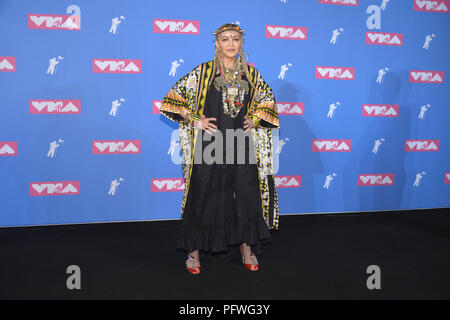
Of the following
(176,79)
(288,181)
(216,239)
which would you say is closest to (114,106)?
(176,79)

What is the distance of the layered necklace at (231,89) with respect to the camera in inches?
105

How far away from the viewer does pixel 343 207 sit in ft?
14.7

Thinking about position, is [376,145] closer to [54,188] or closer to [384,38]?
[384,38]

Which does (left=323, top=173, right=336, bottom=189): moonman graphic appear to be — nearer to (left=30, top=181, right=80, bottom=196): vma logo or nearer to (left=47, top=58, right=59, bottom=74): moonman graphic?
(left=30, top=181, right=80, bottom=196): vma logo

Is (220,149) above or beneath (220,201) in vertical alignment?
above

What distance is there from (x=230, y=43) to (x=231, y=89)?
326 millimetres

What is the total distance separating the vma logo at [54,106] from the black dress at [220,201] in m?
1.81

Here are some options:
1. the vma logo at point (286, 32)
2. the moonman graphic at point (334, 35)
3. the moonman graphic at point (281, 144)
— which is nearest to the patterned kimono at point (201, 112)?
the moonman graphic at point (281, 144)

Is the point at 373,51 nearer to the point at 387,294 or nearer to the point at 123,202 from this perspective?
the point at 387,294

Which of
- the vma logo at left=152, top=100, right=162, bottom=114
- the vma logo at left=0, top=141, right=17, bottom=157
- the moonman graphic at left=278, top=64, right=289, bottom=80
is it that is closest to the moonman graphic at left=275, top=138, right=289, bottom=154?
the moonman graphic at left=278, top=64, right=289, bottom=80

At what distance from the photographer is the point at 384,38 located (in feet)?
14.3

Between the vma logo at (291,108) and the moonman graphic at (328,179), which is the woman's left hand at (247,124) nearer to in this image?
the vma logo at (291,108)

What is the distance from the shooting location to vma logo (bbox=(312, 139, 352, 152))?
435 centimetres

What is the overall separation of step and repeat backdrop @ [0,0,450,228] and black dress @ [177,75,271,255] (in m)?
1.44
